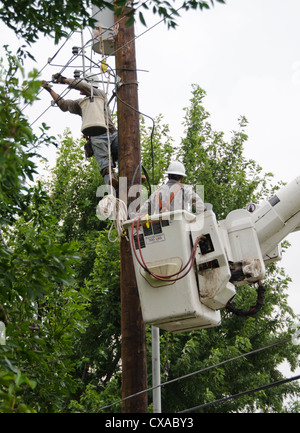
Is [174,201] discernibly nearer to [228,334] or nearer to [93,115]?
[93,115]

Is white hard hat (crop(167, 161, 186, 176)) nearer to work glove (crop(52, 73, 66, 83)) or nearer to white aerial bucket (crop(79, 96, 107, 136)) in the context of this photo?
white aerial bucket (crop(79, 96, 107, 136))

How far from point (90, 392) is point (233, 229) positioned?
713 cm

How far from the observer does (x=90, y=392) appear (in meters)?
12.3

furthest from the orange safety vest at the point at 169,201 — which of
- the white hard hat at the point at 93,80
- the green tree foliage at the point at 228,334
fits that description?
the green tree foliage at the point at 228,334

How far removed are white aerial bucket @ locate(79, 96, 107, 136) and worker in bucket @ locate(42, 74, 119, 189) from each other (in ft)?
0.22

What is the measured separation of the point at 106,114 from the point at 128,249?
1.72 meters

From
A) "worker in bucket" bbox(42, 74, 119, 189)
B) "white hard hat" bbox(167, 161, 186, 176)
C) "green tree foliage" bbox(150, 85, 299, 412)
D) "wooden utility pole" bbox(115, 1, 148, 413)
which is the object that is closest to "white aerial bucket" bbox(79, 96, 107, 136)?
"worker in bucket" bbox(42, 74, 119, 189)

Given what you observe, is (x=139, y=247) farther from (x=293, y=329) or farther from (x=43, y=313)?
(x=293, y=329)

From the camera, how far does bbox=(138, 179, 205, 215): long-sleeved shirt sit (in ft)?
20.7

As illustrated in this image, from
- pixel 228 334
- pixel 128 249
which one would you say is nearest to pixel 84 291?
pixel 128 249

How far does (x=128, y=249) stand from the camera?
676 cm

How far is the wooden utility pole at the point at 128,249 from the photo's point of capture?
6543 mm
